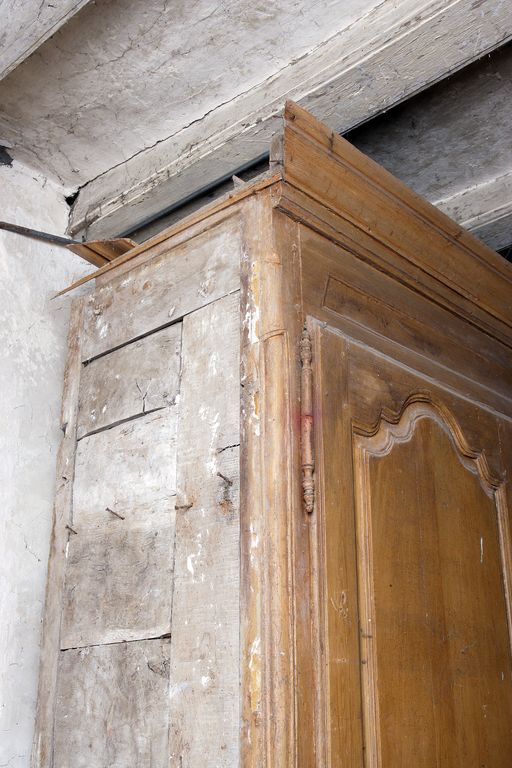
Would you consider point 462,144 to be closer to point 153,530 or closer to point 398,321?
point 398,321

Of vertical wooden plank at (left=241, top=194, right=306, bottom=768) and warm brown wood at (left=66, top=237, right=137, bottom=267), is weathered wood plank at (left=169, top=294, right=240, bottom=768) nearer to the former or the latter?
vertical wooden plank at (left=241, top=194, right=306, bottom=768)

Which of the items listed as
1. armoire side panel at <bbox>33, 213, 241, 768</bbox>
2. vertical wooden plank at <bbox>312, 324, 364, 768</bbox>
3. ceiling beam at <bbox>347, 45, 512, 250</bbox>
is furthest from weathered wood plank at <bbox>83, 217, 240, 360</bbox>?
ceiling beam at <bbox>347, 45, 512, 250</bbox>

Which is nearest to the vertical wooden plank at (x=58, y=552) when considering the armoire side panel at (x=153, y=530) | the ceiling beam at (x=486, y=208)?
the armoire side panel at (x=153, y=530)

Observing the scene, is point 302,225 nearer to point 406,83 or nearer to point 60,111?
point 406,83

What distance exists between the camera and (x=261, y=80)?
6.04ft

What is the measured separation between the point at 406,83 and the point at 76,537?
3.89 feet

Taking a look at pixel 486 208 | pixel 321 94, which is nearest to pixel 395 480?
pixel 321 94

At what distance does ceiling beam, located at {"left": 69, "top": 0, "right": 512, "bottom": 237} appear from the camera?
1.62 metres

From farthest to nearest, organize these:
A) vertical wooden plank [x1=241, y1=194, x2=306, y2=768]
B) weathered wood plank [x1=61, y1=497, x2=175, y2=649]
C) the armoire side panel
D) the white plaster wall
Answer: the white plaster wall
weathered wood plank [x1=61, y1=497, x2=175, y2=649]
the armoire side panel
vertical wooden plank [x1=241, y1=194, x2=306, y2=768]

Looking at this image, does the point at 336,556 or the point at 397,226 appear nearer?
the point at 336,556

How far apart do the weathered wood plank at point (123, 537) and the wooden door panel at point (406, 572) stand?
0.31m

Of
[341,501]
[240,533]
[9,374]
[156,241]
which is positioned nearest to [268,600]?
[240,533]

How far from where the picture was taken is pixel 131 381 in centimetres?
166

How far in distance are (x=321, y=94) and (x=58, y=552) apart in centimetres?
113
